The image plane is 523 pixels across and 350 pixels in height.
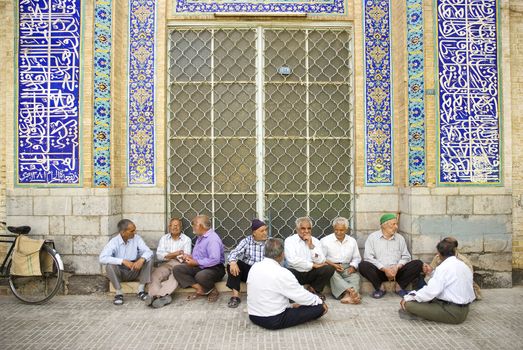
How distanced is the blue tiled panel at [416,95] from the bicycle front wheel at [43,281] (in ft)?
16.1

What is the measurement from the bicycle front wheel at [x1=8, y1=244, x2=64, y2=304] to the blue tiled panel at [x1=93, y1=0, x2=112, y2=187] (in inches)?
43.5

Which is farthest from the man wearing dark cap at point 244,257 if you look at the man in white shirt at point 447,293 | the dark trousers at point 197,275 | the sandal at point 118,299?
the man in white shirt at point 447,293

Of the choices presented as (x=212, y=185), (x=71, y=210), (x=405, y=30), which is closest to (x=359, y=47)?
(x=405, y=30)

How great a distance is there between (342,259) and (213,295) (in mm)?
1765

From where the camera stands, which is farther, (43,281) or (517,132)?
(517,132)

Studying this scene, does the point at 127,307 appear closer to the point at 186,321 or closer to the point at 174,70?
the point at 186,321

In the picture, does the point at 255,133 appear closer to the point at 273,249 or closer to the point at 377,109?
the point at 377,109

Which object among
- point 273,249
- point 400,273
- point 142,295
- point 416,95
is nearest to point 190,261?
point 142,295

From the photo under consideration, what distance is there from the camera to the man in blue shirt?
522 cm

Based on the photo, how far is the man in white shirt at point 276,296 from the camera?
4051 mm

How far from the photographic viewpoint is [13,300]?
5336 mm

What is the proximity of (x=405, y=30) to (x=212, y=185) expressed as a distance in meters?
3.55

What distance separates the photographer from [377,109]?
6.10 metres

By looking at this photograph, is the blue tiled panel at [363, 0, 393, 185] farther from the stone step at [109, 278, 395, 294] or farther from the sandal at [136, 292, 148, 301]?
the sandal at [136, 292, 148, 301]
